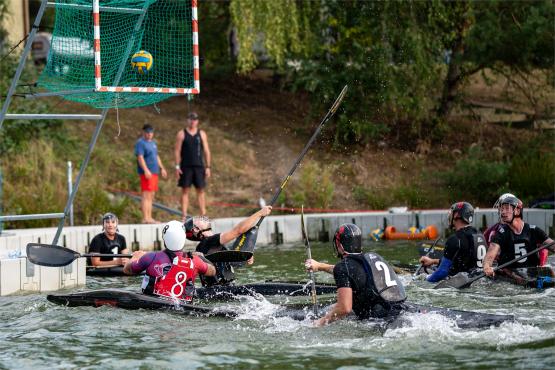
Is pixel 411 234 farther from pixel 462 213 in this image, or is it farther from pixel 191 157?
pixel 462 213

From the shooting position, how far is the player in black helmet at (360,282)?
30.5 ft

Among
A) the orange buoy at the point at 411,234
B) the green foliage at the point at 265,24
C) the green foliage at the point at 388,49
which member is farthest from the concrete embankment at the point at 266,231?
the green foliage at the point at 265,24

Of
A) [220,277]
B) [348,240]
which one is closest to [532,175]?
[220,277]

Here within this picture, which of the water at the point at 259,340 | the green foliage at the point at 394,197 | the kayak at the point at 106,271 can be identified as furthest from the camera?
the green foliage at the point at 394,197

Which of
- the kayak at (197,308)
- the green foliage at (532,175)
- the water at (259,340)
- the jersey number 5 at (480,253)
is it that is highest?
the green foliage at (532,175)

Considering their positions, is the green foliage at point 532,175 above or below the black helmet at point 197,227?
above

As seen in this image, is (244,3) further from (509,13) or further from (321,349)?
(321,349)

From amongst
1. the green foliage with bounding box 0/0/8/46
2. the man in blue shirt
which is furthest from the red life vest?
the green foliage with bounding box 0/0/8/46

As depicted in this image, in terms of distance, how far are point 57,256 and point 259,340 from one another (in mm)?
3440

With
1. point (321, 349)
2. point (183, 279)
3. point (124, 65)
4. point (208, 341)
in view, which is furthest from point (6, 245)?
point (321, 349)

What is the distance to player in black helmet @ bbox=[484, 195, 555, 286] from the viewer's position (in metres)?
12.2

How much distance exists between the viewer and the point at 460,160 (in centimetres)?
2034

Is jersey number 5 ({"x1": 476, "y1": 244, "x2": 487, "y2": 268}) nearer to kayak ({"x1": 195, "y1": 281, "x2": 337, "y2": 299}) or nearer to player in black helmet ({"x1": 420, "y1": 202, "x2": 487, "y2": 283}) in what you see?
player in black helmet ({"x1": 420, "y1": 202, "x2": 487, "y2": 283})

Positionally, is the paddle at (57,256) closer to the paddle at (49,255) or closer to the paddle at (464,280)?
the paddle at (49,255)
